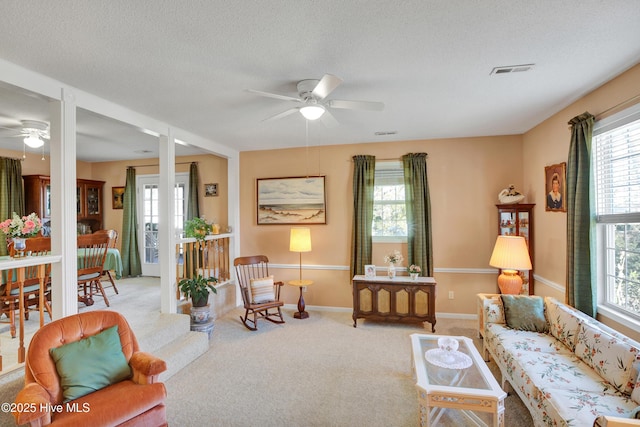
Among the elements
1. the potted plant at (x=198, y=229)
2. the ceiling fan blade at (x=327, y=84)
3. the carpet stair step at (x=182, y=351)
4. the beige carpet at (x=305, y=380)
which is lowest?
the beige carpet at (x=305, y=380)

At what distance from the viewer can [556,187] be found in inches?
133

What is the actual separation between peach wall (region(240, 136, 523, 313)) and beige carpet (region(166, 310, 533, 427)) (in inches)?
29.5

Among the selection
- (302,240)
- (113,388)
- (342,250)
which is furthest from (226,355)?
(342,250)

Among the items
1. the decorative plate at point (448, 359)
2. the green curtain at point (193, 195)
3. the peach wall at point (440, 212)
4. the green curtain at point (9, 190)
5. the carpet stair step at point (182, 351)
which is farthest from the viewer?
the green curtain at point (193, 195)

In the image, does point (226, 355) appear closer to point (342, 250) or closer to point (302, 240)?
point (302, 240)

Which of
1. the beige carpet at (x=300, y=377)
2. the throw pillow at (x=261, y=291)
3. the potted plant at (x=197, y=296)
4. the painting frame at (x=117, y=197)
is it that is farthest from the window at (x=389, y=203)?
the painting frame at (x=117, y=197)

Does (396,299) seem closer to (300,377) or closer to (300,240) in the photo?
(300,240)

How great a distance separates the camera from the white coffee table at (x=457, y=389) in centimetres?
188

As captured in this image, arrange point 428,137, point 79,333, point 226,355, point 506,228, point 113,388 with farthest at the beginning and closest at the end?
point 428,137 → point 506,228 → point 226,355 → point 79,333 → point 113,388

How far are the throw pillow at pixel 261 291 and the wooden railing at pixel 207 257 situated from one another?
726mm

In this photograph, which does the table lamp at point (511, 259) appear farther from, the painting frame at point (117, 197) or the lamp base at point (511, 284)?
the painting frame at point (117, 197)

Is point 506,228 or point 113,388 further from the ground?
point 506,228

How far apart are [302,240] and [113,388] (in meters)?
2.87

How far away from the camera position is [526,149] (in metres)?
4.18
